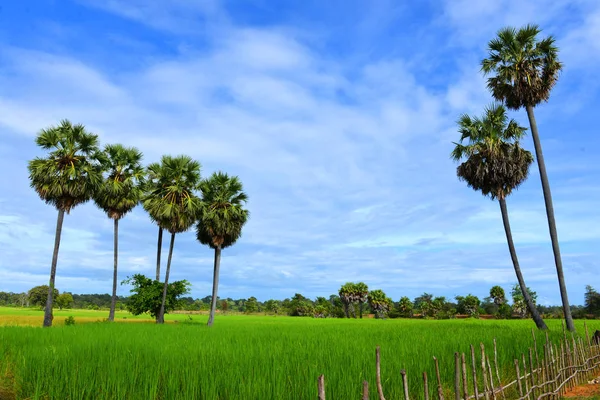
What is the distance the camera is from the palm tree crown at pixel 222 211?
4206 centimetres

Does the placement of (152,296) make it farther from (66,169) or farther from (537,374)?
(537,374)

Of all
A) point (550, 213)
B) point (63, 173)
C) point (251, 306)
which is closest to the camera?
point (550, 213)

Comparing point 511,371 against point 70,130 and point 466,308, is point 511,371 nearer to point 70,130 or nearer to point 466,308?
point 70,130

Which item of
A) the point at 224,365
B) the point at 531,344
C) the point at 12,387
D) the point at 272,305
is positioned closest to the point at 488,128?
the point at 531,344

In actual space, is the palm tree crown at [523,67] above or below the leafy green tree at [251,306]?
above

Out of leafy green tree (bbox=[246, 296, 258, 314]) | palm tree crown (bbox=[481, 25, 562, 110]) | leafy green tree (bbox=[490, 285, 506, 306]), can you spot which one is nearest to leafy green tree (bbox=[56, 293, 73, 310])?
leafy green tree (bbox=[246, 296, 258, 314])

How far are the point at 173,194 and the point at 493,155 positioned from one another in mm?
29250

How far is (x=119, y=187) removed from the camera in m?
45.4

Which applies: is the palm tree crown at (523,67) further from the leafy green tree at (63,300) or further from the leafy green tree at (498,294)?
the leafy green tree at (63,300)

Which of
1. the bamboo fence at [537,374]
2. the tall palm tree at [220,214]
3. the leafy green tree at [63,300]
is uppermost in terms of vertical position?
the tall palm tree at [220,214]

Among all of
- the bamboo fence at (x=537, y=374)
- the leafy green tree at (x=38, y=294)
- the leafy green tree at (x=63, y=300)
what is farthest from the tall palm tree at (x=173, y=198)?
the leafy green tree at (x=38, y=294)

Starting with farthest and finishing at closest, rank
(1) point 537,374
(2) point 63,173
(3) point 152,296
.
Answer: (3) point 152,296
(2) point 63,173
(1) point 537,374

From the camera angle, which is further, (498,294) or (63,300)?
(63,300)

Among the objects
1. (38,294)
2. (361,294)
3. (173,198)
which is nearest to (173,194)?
(173,198)
